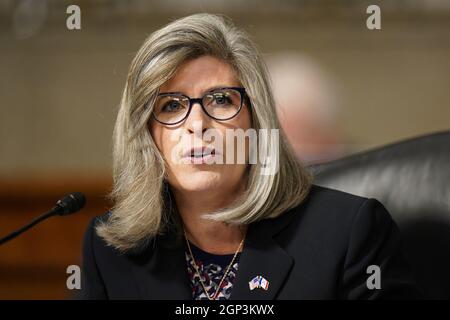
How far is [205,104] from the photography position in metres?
1.21

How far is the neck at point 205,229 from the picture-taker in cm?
136

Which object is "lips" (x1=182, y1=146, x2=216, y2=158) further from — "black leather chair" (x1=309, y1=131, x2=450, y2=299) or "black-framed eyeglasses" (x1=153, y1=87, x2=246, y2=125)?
"black leather chair" (x1=309, y1=131, x2=450, y2=299)

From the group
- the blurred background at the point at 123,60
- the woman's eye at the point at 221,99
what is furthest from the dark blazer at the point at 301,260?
the blurred background at the point at 123,60

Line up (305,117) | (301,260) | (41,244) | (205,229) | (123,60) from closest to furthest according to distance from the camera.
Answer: (301,260)
(205,229)
(305,117)
(123,60)
(41,244)

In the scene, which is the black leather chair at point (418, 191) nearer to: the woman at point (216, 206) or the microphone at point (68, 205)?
the woman at point (216, 206)

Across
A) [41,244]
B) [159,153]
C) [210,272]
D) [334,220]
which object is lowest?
[41,244]

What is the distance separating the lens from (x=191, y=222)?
138cm

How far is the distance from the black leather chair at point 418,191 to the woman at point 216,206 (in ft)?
0.72

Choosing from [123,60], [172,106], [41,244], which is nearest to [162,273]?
[172,106]

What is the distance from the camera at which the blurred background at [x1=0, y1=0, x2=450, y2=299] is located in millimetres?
2996

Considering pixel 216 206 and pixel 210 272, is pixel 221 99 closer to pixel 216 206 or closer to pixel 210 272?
pixel 216 206

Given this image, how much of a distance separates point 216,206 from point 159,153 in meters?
0.15

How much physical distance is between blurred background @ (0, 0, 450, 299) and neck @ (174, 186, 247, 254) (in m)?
1.48

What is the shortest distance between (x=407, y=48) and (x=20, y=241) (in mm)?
1908
